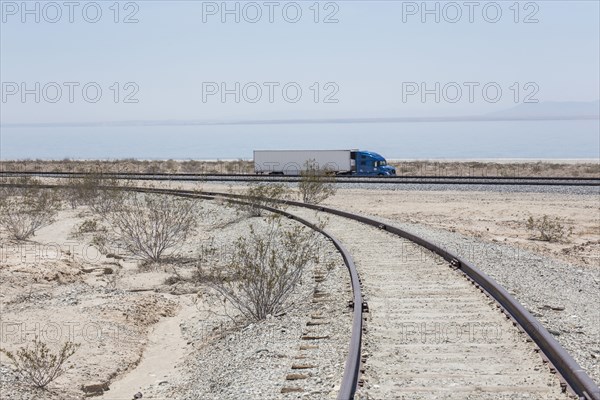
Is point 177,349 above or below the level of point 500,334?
below

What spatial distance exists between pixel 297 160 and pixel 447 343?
163 feet

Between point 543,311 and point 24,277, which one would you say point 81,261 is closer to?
point 24,277

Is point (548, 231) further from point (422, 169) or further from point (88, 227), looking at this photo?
point (422, 169)

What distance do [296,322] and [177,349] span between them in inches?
94.0

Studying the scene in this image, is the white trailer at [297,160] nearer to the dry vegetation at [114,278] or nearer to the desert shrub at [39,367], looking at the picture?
the dry vegetation at [114,278]

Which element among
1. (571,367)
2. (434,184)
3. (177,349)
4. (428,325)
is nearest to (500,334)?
(428,325)

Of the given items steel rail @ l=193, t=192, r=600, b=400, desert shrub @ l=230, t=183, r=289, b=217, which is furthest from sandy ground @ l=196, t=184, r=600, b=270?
steel rail @ l=193, t=192, r=600, b=400

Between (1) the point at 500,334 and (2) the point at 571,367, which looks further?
(1) the point at 500,334

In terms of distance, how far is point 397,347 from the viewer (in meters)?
9.13

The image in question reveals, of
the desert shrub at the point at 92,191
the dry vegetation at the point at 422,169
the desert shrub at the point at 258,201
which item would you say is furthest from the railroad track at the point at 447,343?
the dry vegetation at the point at 422,169

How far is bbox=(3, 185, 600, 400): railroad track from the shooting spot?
24.8 feet

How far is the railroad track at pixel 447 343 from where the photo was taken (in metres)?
7.56

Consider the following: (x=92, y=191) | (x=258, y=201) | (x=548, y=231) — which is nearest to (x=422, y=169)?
(x=92, y=191)

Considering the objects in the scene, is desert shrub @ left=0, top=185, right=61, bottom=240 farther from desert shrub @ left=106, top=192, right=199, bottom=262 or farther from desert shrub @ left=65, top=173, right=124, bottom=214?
desert shrub @ left=106, top=192, right=199, bottom=262
